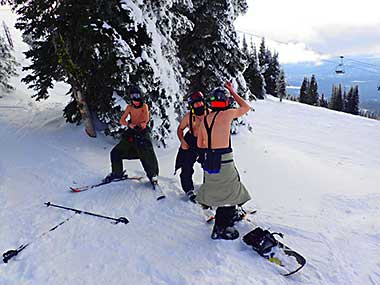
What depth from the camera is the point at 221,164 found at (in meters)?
4.35

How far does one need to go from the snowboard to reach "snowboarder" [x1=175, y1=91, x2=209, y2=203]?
177 cm

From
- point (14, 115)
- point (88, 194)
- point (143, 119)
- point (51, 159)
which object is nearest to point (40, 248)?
point (88, 194)

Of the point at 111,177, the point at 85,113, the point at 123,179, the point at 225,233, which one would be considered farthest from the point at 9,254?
the point at 85,113

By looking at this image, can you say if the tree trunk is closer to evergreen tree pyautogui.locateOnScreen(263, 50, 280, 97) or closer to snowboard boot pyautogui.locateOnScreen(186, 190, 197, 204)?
snowboard boot pyautogui.locateOnScreen(186, 190, 197, 204)

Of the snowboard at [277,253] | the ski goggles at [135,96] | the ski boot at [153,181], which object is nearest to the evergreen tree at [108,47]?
the ski goggles at [135,96]

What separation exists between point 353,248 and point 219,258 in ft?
6.57

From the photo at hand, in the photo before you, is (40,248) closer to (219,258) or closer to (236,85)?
(219,258)

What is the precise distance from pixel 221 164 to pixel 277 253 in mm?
1382

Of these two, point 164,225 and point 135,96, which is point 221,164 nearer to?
point 164,225

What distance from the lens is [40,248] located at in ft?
14.8

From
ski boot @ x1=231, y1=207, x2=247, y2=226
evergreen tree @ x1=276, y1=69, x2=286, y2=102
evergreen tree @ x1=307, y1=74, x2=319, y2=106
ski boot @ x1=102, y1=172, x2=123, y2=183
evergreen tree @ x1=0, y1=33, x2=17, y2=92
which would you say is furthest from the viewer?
evergreen tree @ x1=307, y1=74, x2=319, y2=106

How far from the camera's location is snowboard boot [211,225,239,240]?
4.46 meters

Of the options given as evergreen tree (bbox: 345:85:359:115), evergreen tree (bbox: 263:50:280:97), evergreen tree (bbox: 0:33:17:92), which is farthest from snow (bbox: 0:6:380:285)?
evergreen tree (bbox: 345:85:359:115)

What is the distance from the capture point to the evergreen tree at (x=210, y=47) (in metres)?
10.6
